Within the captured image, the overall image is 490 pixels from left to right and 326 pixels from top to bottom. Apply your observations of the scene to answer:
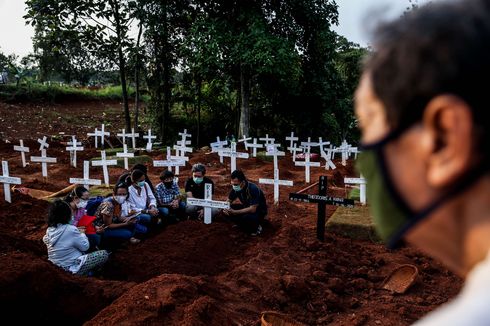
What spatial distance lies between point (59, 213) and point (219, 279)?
2.11 meters

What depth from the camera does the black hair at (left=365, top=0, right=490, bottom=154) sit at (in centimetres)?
61

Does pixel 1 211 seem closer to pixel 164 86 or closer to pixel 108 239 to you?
pixel 108 239

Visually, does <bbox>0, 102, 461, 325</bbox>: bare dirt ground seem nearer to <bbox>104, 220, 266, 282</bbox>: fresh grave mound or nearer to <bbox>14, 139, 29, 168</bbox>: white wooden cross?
<bbox>104, 220, 266, 282</bbox>: fresh grave mound

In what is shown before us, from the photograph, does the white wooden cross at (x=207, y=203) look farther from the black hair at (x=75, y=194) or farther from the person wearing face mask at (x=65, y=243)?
the person wearing face mask at (x=65, y=243)

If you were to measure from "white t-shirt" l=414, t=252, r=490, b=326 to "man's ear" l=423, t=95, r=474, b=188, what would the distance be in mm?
121

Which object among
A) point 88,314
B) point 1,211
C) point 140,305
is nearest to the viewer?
point 140,305

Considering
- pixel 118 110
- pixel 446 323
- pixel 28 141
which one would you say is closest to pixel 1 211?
pixel 446 323

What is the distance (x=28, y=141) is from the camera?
22453mm

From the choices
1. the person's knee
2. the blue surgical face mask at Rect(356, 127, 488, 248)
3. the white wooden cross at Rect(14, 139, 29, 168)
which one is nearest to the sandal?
the person's knee

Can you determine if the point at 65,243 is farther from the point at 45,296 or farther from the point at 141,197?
the point at 141,197

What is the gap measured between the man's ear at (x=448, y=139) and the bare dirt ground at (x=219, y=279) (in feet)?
12.1

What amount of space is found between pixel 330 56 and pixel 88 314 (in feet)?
64.2

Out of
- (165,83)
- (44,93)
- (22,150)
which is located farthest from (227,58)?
(44,93)

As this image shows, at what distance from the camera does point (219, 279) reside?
19.1ft
